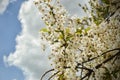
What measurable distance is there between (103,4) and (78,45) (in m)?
0.66

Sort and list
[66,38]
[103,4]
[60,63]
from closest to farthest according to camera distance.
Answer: [60,63], [66,38], [103,4]

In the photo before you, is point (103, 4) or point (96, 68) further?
point (103, 4)

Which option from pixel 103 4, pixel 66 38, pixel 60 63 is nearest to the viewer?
pixel 60 63

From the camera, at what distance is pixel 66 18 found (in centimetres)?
347

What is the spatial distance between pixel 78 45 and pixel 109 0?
56 cm

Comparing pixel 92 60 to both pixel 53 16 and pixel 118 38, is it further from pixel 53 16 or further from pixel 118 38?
pixel 53 16

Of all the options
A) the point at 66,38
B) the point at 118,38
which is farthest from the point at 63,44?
the point at 118,38

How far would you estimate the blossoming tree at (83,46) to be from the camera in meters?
3.19

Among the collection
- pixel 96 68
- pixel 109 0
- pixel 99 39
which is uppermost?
pixel 109 0

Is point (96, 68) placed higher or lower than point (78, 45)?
lower

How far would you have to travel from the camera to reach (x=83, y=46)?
A: 11.4ft

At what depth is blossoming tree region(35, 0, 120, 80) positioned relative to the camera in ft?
10.5

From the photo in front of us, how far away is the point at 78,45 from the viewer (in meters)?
3.38

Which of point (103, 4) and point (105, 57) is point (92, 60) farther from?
point (103, 4)
